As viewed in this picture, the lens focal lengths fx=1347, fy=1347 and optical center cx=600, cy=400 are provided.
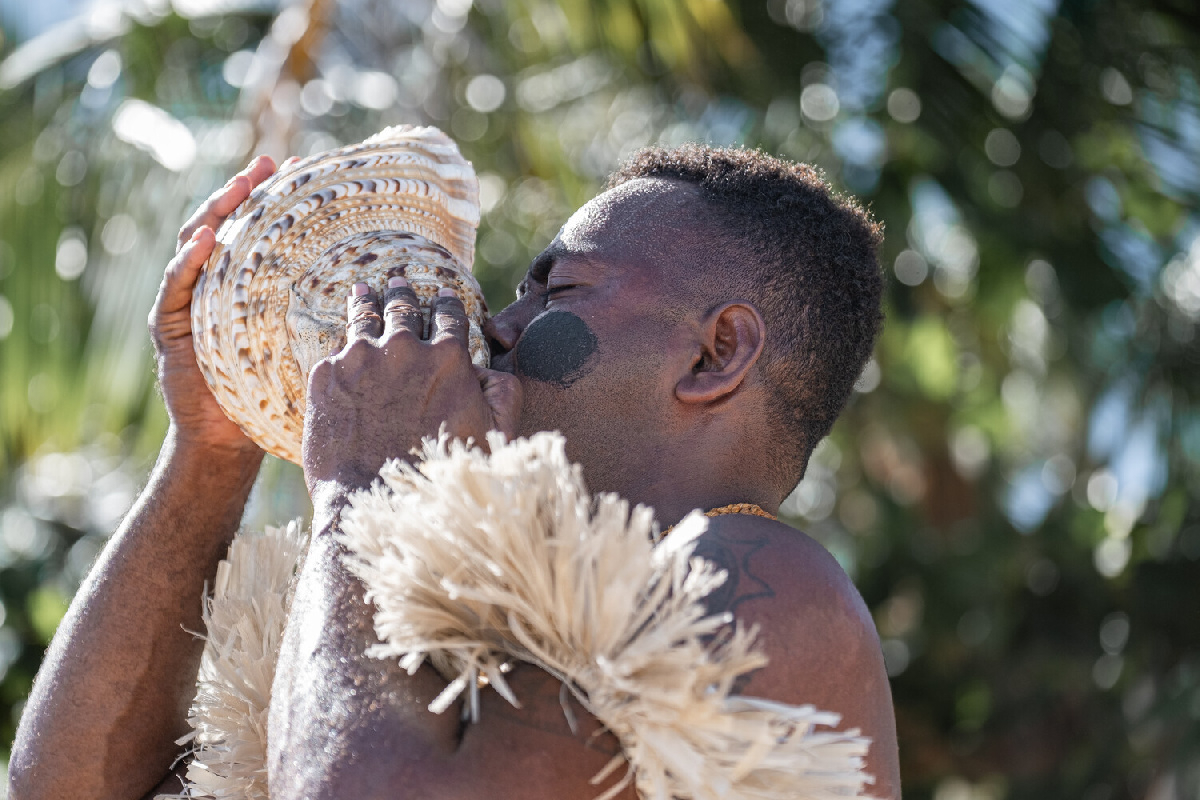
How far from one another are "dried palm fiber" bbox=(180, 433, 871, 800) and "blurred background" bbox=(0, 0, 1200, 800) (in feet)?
13.0

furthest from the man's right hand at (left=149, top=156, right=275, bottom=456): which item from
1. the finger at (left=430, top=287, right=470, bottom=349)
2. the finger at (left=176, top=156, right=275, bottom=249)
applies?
the finger at (left=430, top=287, right=470, bottom=349)

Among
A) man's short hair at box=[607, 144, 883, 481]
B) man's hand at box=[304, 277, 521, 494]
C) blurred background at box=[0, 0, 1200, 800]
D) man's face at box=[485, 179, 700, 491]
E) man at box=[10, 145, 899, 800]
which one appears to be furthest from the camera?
blurred background at box=[0, 0, 1200, 800]

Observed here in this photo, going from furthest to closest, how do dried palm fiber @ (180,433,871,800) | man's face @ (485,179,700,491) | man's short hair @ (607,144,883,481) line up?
man's short hair @ (607,144,883,481) → man's face @ (485,179,700,491) → dried palm fiber @ (180,433,871,800)

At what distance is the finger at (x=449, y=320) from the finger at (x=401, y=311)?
0.09ft

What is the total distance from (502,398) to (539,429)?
0.56 feet

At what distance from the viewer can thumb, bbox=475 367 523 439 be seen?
2.02m

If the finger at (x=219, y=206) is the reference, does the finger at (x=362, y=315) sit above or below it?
below

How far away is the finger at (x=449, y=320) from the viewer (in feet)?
6.61

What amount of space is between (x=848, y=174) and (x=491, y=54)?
2.19 metres

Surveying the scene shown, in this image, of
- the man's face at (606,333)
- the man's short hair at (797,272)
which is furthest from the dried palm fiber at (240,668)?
the man's short hair at (797,272)

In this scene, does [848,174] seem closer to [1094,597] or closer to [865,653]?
[1094,597]

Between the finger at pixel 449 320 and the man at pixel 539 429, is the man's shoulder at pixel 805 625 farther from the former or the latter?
the finger at pixel 449 320

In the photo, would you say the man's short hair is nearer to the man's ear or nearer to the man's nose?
the man's ear

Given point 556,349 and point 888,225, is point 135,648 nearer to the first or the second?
point 556,349
